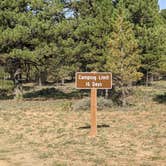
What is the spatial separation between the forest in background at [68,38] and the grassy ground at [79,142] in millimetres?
8800

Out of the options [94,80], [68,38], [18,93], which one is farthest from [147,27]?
[94,80]

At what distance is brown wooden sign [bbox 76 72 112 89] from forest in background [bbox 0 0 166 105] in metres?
13.7

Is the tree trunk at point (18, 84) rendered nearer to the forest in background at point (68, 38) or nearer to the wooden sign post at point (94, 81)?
the forest in background at point (68, 38)

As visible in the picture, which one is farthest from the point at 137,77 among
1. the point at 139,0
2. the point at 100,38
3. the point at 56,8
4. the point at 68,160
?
the point at 68,160

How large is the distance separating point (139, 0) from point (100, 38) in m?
7.13

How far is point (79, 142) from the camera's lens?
13.1m

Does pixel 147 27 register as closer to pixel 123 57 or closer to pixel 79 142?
pixel 123 57

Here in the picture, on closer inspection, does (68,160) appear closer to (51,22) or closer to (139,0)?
(51,22)

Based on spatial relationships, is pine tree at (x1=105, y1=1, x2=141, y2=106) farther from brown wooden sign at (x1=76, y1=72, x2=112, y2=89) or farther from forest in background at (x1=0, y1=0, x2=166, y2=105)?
brown wooden sign at (x1=76, y1=72, x2=112, y2=89)

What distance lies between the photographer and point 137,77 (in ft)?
93.1

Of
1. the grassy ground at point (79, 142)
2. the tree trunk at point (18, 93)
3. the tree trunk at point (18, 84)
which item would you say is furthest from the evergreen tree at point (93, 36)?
the grassy ground at point (79, 142)

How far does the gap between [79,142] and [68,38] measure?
20.1 meters

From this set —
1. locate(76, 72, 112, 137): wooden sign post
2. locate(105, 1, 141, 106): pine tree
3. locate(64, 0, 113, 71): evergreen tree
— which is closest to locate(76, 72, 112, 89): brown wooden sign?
locate(76, 72, 112, 137): wooden sign post

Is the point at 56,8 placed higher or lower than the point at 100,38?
higher
